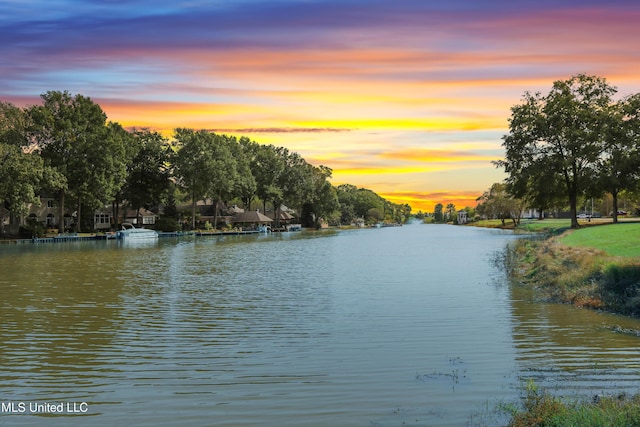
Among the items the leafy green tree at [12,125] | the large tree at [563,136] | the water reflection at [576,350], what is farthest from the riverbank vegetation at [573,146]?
the leafy green tree at [12,125]

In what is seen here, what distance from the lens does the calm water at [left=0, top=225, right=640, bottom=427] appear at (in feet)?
31.4

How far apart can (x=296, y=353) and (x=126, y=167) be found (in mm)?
91556

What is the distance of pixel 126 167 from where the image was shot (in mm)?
97625

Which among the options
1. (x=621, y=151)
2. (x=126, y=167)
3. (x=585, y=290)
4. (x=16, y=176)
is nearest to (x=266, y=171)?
(x=126, y=167)

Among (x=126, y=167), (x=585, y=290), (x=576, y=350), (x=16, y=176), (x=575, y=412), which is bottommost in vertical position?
(x=576, y=350)

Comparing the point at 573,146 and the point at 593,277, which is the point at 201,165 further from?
the point at 593,277

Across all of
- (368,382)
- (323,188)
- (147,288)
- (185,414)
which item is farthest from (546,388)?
(323,188)

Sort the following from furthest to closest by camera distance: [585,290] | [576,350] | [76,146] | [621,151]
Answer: [76,146] → [621,151] → [585,290] → [576,350]

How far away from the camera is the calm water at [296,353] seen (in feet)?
31.4

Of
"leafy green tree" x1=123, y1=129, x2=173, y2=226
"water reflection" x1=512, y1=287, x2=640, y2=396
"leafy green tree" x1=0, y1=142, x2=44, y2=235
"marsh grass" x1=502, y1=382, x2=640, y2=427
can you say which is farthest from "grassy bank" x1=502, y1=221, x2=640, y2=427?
"leafy green tree" x1=123, y1=129, x2=173, y2=226

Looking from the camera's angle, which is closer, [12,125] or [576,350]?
[576,350]

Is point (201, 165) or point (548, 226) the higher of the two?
point (201, 165)

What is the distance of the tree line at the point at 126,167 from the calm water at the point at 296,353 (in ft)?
176

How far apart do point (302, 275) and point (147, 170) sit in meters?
79.1
